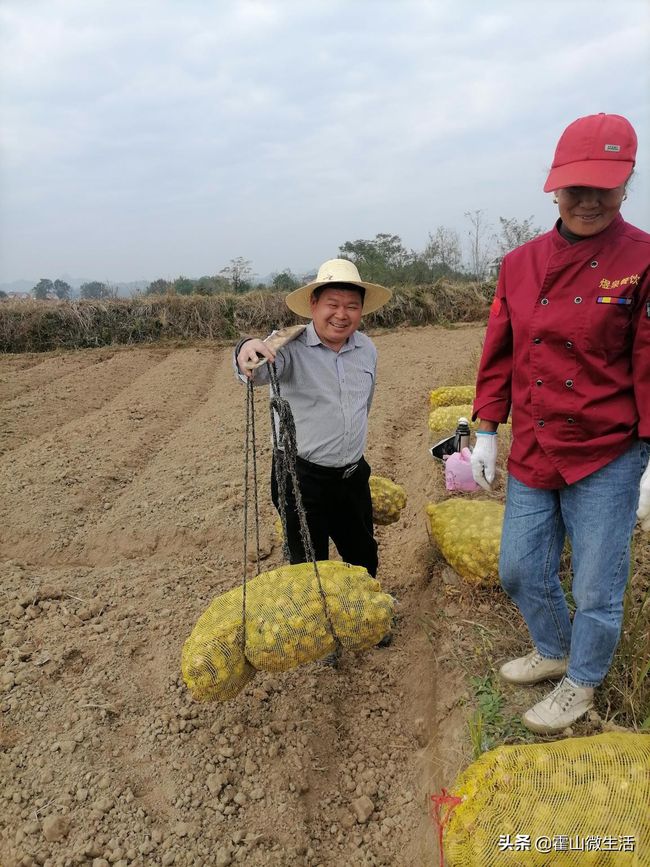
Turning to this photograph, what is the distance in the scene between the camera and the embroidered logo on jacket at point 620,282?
1555 mm

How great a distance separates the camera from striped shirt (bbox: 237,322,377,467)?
7.52 ft

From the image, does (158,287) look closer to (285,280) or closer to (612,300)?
(285,280)

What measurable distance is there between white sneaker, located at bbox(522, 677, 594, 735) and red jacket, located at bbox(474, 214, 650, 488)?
0.68m


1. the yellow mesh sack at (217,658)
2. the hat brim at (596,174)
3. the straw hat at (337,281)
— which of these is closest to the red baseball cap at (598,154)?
the hat brim at (596,174)

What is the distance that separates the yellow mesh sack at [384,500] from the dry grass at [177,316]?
11.5m

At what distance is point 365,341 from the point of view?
8.16 feet

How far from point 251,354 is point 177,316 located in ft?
43.2

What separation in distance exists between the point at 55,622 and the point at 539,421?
258cm

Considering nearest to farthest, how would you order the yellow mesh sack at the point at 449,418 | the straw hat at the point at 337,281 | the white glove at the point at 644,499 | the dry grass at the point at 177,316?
the white glove at the point at 644,499, the straw hat at the point at 337,281, the yellow mesh sack at the point at 449,418, the dry grass at the point at 177,316

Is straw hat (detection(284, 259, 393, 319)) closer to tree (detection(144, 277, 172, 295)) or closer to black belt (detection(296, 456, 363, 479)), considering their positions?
black belt (detection(296, 456, 363, 479))

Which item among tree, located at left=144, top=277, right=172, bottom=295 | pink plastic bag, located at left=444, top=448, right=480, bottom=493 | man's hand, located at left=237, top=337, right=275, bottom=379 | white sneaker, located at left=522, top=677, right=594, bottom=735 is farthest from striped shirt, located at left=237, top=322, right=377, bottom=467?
tree, located at left=144, top=277, right=172, bottom=295

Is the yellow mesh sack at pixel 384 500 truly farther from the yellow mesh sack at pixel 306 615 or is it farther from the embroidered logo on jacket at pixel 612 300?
the embroidered logo on jacket at pixel 612 300

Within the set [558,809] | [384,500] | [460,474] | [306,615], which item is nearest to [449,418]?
[460,474]

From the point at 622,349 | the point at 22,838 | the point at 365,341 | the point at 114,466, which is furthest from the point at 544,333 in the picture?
the point at 114,466
